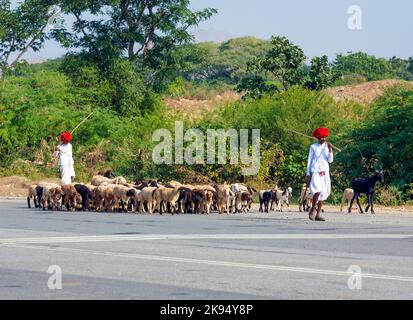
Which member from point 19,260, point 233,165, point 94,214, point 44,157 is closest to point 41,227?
point 94,214

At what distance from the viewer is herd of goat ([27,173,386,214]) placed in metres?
27.9

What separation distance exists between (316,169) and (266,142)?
538 inches

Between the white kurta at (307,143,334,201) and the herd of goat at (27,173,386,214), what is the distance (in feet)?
11.2

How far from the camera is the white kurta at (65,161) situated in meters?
29.2

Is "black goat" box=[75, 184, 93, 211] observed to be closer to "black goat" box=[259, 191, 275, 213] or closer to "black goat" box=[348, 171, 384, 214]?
"black goat" box=[259, 191, 275, 213]

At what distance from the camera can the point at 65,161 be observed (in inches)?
1155

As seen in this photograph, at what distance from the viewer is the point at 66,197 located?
29125mm

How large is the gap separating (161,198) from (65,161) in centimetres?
308

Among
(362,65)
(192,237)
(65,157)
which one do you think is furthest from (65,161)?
(362,65)

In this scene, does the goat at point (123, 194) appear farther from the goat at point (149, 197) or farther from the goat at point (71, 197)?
the goat at point (71, 197)

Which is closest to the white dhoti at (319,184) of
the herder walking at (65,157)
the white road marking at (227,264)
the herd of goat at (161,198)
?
the herd of goat at (161,198)

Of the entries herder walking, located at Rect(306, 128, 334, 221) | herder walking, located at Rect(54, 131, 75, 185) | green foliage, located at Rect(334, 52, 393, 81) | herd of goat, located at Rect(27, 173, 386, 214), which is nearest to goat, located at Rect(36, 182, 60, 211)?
herd of goat, located at Rect(27, 173, 386, 214)

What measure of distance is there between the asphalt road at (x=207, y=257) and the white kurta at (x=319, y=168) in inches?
30.3

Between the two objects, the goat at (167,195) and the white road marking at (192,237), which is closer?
the white road marking at (192,237)
